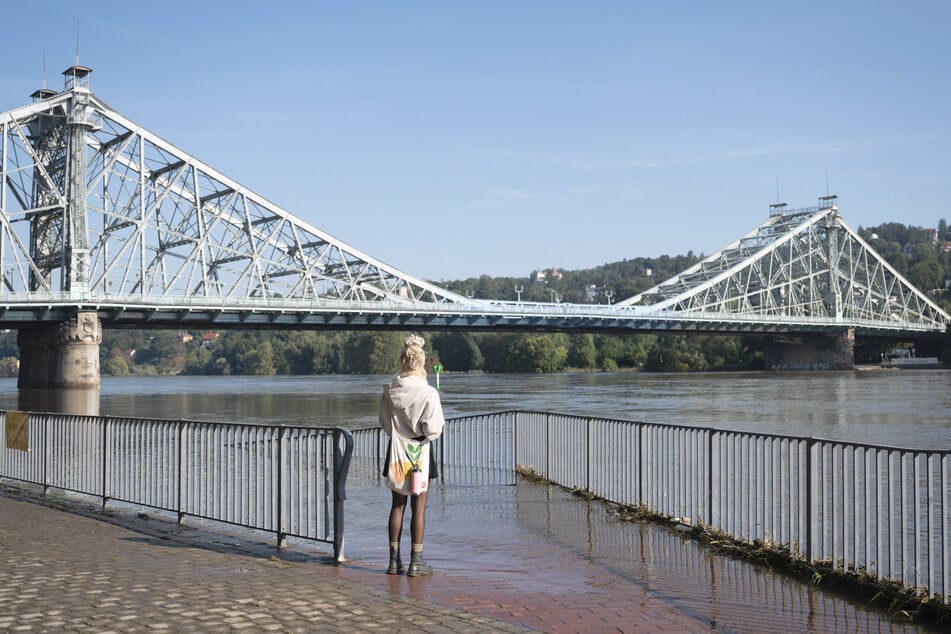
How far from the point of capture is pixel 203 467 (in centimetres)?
1058

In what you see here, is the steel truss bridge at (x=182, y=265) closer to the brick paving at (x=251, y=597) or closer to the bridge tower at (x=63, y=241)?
the bridge tower at (x=63, y=241)

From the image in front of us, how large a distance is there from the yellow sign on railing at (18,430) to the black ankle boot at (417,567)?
23.9ft

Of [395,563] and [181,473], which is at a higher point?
[181,473]

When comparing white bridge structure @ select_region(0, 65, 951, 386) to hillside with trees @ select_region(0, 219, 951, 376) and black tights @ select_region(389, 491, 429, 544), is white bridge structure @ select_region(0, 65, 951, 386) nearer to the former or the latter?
hillside with trees @ select_region(0, 219, 951, 376)

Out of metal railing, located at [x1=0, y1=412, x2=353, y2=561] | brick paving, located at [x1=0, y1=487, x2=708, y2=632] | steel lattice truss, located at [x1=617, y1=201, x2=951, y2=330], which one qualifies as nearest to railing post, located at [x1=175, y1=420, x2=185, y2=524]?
metal railing, located at [x1=0, y1=412, x2=353, y2=561]

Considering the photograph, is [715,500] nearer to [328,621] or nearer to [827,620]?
[827,620]

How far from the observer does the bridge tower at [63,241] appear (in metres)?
58.1

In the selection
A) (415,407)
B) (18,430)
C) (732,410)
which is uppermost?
(415,407)

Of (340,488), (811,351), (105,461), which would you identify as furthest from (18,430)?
(811,351)

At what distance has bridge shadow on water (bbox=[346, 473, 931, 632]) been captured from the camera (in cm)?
712

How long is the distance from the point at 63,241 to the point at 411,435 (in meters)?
62.7

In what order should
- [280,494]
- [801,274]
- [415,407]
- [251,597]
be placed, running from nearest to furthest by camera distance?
1. [251,597]
2. [415,407]
3. [280,494]
4. [801,274]

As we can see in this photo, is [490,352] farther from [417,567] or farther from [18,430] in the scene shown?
[417,567]

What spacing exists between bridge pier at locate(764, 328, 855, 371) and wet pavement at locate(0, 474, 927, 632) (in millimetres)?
102640
